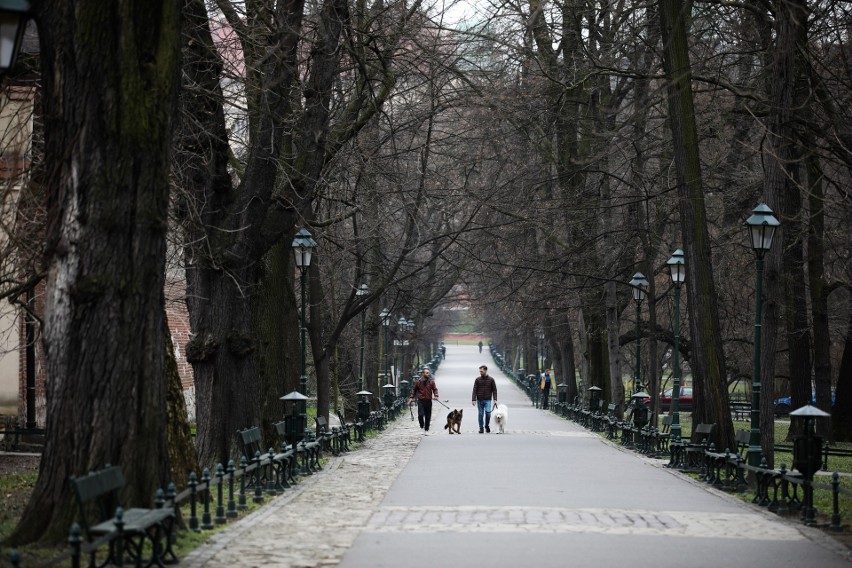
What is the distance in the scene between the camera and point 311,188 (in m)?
18.2

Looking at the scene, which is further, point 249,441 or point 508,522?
point 249,441

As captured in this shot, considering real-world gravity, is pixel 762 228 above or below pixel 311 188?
below

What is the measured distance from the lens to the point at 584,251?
3291 cm

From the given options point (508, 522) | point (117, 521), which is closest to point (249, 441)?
point (508, 522)

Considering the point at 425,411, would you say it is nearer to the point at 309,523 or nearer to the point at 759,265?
the point at 759,265

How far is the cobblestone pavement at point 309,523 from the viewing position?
1027cm

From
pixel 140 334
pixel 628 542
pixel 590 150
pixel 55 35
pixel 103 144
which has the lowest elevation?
pixel 628 542

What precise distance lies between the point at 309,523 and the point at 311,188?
651cm

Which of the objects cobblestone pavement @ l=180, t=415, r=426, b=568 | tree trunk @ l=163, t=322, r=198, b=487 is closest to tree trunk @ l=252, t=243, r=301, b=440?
cobblestone pavement @ l=180, t=415, r=426, b=568

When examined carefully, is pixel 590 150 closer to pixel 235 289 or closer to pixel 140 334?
pixel 235 289

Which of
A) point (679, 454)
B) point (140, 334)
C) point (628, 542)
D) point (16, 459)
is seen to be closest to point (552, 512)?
point (628, 542)

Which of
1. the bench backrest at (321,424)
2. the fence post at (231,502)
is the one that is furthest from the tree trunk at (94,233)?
the bench backrest at (321,424)

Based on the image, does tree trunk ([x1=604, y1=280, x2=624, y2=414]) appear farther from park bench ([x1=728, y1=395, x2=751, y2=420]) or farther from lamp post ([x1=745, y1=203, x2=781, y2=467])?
park bench ([x1=728, y1=395, x2=751, y2=420])

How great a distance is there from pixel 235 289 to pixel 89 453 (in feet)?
26.4
